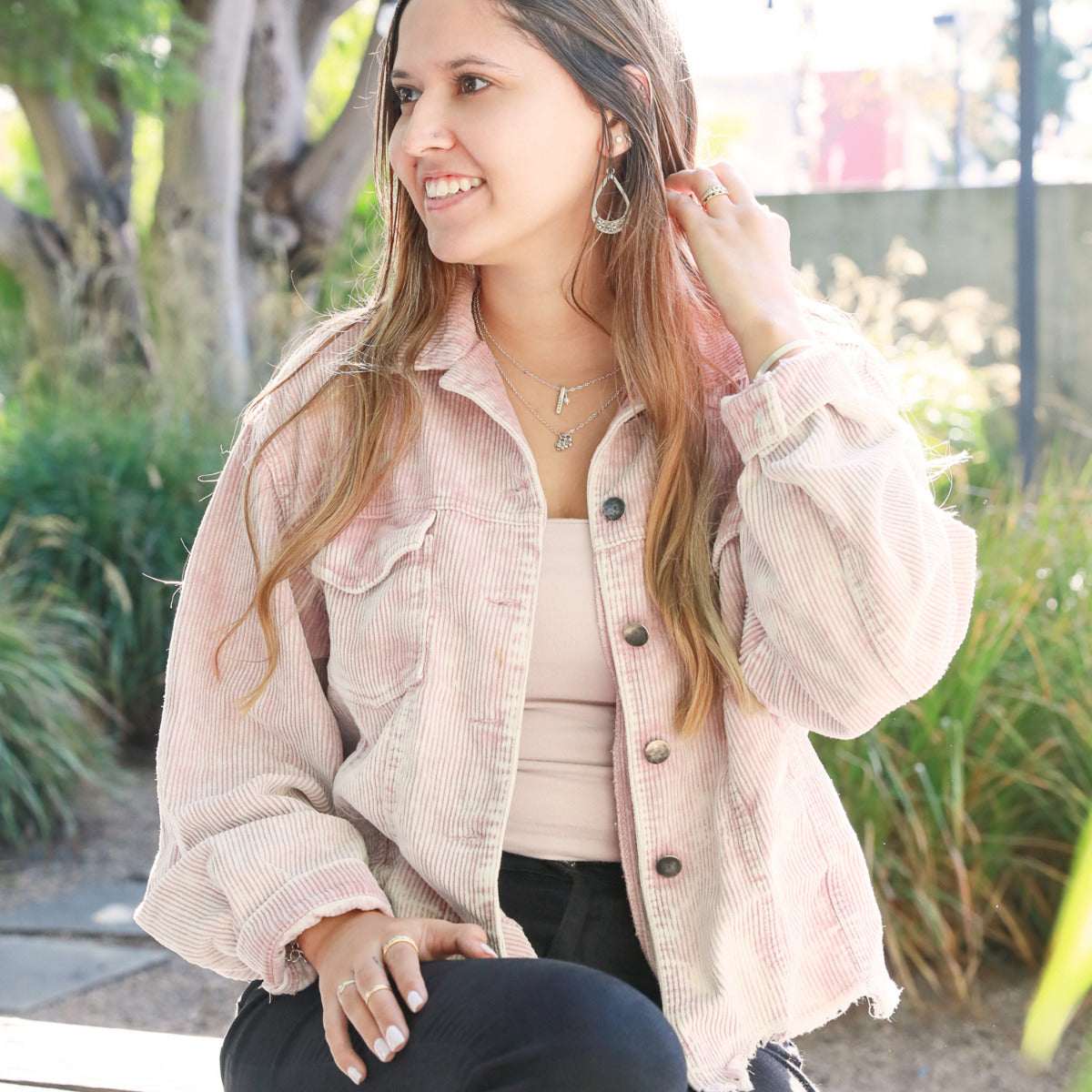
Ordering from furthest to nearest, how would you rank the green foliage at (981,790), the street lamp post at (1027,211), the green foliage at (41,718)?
the street lamp post at (1027,211) → the green foliage at (41,718) → the green foliage at (981,790)

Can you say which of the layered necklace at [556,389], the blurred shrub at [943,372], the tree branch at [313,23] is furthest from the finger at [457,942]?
the tree branch at [313,23]

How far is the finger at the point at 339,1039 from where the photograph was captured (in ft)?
4.29

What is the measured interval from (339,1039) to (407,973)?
3.7 inches

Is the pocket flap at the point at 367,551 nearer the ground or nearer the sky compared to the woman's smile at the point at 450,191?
nearer the ground

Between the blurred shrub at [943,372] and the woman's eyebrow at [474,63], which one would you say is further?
the blurred shrub at [943,372]

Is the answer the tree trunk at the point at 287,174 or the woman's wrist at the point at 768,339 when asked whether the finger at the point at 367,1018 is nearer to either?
the woman's wrist at the point at 768,339

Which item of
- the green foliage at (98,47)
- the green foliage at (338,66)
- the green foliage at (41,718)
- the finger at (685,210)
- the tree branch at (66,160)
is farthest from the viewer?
the green foliage at (338,66)

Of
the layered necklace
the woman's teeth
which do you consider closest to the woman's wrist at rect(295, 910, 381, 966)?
the layered necklace

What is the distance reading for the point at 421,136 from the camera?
5.28 feet

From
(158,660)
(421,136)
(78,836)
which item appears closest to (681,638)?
(421,136)

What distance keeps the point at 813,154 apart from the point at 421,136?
11838 mm

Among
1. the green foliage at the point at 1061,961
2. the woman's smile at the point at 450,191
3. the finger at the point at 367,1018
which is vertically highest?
the woman's smile at the point at 450,191

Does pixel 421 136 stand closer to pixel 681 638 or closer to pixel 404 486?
pixel 404 486

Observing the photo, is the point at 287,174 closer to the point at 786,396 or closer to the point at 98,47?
the point at 98,47
